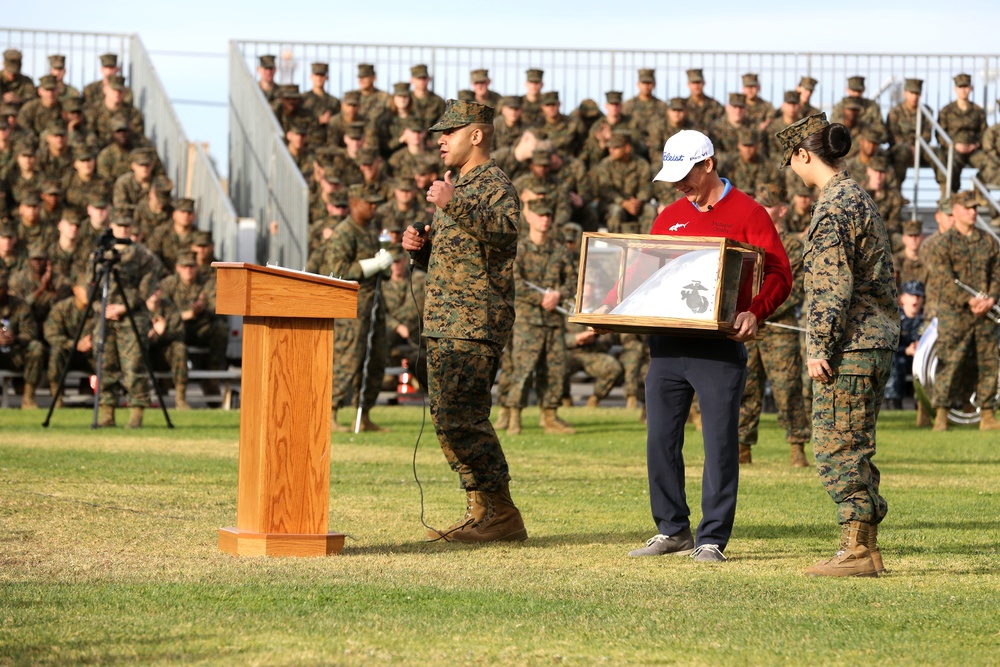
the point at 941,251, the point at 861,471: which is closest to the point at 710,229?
the point at 861,471

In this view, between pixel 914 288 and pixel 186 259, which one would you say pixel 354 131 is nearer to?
pixel 186 259

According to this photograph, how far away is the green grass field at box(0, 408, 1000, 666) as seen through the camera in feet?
19.0

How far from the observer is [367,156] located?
21.9 m

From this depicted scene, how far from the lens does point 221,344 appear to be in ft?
67.8

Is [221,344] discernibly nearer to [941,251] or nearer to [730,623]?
[941,251]

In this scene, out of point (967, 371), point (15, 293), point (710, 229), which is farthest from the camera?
point (15, 293)

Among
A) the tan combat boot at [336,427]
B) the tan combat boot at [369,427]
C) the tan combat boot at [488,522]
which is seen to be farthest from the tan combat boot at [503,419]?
the tan combat boot at [488,522]

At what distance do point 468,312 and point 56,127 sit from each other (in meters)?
16.2

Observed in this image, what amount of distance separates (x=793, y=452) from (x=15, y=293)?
10.6 meters

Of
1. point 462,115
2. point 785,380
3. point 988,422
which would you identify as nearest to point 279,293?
Answer: point 462,115

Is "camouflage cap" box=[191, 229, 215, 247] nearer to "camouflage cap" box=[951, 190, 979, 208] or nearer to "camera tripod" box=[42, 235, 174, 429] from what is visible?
"camera tripod" box=[42, 235, 174, 429]

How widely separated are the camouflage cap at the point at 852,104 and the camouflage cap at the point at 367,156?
7723mm

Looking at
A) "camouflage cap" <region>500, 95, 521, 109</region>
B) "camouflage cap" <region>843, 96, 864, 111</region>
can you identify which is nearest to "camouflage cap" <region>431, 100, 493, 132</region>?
"camouflage cap" <region>500, 95, 521, 109</region>

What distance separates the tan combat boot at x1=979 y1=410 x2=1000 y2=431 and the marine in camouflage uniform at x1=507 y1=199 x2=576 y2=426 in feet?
15.8
